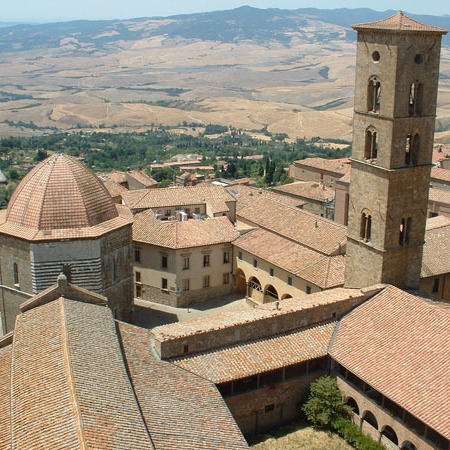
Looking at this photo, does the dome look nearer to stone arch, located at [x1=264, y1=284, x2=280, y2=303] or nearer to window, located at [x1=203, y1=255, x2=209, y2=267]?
window, located at [x1=203, y1=255, x2=209, y2=267]

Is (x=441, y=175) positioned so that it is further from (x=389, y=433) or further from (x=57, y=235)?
(x=57, y=235)

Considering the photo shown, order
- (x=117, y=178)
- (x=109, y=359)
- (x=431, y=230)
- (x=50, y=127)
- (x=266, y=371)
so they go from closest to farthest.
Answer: (x=109, y=359) → (x=266, y=371) → (x=431, y=230) → (x=117, y=178) → (x=50, y=127)

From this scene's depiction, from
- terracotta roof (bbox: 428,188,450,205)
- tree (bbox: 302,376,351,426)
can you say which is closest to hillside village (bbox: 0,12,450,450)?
tree (bbox: 302,376,351,426)

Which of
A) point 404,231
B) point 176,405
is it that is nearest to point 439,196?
point 404,231

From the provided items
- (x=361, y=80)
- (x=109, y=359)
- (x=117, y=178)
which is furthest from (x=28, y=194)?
(x=117, y=178)

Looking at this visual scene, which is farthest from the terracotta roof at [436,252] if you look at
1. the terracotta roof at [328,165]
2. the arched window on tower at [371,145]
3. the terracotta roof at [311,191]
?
the terracotta roof at [328,165]

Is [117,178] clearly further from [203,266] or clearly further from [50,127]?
[50,127]
